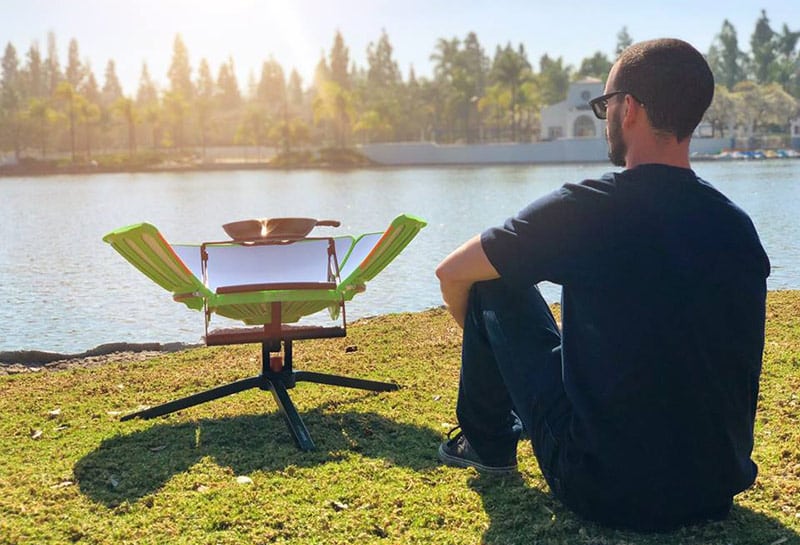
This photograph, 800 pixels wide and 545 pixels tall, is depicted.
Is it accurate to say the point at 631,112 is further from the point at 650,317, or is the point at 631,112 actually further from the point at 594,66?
the point at 594,66

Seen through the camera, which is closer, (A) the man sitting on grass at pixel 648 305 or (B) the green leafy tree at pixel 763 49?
(A) the man sitting on grass at pixel 648 305

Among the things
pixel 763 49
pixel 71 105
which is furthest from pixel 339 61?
pixel 763 49

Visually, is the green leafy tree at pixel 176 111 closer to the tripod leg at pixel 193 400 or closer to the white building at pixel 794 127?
the white building at pixel 794 127

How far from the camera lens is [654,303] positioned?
2137mm

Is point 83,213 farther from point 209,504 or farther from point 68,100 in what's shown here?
point 68,100

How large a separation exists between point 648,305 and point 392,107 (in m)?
95.2

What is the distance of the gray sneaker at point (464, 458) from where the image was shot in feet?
9.95

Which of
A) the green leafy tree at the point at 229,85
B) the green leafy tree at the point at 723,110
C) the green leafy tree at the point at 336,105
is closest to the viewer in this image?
the green leafy tree at the point at 723,110

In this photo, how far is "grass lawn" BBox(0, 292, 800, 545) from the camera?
2.60 meters

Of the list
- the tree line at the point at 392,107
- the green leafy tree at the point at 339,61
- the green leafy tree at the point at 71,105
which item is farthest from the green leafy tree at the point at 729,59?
the green leafy tree at the point at 71,105

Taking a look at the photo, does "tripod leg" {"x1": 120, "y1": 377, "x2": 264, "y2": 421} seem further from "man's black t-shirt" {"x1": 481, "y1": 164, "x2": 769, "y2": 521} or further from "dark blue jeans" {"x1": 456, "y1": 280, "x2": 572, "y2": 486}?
"man's black t-shirt" {"x1": 481, "y1": 164, "x2": 769, "y2": 521}

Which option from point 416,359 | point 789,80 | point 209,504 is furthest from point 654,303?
point 789,80

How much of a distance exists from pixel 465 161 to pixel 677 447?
84.6 meters

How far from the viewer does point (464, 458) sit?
3.10m
